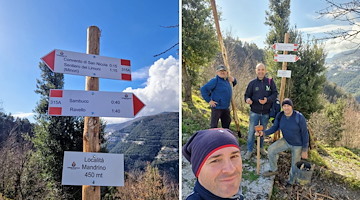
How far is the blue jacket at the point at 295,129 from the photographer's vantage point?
14.5 feet

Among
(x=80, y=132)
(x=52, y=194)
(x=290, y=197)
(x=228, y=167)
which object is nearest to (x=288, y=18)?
(x=290, y=197)

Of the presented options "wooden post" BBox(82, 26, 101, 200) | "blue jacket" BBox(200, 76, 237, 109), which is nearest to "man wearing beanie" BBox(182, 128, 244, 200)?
"wooden post" BBox(82, 26, 101, 200)

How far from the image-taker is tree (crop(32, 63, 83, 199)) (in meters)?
17.0

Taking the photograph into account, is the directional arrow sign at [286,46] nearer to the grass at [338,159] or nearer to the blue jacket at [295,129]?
the blue jacket at [295,129]

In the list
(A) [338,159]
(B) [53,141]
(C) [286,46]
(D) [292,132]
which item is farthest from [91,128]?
(B) [53,141]

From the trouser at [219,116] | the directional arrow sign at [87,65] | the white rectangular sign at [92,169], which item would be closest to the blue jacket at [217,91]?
the trouser at [219,116]

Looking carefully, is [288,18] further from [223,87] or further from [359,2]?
[223,87]

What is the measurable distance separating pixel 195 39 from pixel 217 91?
6047 millimetres

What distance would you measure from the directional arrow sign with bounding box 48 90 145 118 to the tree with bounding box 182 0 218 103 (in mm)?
8453

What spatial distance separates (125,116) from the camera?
8.25ft

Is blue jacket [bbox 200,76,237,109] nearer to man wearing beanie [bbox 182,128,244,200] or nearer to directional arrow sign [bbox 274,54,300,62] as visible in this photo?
directional arrow sign [bbox 274,54,300,62]

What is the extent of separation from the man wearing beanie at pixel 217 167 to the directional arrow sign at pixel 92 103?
49.4 inches

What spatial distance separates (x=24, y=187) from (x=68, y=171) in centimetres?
1794

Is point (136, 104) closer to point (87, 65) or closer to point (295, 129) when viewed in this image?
point (87, 65)
